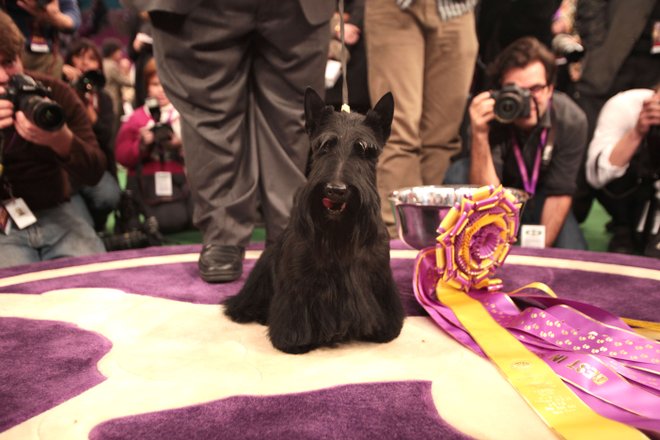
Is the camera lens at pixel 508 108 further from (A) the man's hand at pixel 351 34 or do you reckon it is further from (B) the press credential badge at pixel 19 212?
(B) the press credential badge at pixel 19 212

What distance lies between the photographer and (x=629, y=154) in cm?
263

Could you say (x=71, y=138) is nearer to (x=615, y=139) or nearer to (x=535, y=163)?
(x=535, y=163)

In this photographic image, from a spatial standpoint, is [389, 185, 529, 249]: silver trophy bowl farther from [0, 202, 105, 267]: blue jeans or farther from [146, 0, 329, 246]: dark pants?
[0, 202, 105, 267]: blue jeans

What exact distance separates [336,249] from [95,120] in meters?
2.44

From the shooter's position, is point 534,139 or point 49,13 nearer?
point 534,139

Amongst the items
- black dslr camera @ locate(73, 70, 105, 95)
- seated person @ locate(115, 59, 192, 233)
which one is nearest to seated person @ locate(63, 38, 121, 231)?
black dslr camera @ locate(73, 70, 105, 95)

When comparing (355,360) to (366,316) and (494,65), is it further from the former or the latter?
(494,65)

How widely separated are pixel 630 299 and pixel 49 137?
85.0 inches

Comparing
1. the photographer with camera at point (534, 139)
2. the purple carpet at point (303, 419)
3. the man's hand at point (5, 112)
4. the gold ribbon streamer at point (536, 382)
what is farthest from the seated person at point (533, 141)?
the man's hand at point (5, 112)

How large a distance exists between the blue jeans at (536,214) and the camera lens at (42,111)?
1.75m

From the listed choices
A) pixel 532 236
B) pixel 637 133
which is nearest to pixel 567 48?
pixel 637 133

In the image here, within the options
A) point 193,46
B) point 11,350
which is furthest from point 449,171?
point 11,350

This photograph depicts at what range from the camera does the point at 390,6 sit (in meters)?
2.57

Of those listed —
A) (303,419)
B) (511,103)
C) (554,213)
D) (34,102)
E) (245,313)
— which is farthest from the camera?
(554,213)
